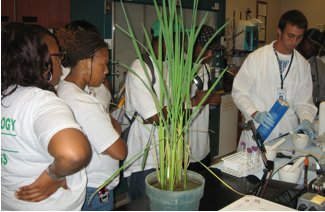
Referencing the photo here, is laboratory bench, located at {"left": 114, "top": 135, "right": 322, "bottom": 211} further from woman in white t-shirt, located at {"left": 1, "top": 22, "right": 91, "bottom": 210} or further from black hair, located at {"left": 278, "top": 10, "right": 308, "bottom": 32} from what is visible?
black hair, located at {"left": 278, "top": 10, "right": 308, "bottom": 32}

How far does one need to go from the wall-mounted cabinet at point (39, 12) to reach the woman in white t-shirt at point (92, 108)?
4.50 ft

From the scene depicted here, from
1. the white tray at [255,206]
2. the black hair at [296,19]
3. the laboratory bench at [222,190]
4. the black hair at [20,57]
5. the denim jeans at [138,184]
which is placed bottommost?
the denim jeans at [138,184]

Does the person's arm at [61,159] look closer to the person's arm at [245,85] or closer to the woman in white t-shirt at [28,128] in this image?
the woman in white t-shirt at [28,128]

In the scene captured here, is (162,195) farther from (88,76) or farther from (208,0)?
(208,0)

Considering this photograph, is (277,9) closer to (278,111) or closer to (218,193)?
(278,111)

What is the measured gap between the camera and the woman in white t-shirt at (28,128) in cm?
87

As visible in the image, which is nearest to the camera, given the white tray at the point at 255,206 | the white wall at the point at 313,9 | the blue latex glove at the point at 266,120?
the white tray at the point at 255,206

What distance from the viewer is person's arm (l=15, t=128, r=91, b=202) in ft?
2.68

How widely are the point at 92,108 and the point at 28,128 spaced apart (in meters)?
0.34

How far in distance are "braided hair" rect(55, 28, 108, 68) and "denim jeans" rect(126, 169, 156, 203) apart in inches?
33.6

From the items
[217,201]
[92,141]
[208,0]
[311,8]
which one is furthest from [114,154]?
[311,8]

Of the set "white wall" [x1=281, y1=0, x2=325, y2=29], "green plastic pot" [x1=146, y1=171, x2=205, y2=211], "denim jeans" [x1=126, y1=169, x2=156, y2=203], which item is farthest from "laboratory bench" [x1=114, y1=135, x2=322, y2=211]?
"white wall" [x1=281, y1=0, x2=325, y2=29]

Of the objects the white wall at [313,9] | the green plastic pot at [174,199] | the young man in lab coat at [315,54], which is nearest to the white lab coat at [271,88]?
the young man in lab coat at [315,54]

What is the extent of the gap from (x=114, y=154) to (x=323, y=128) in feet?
5.00
